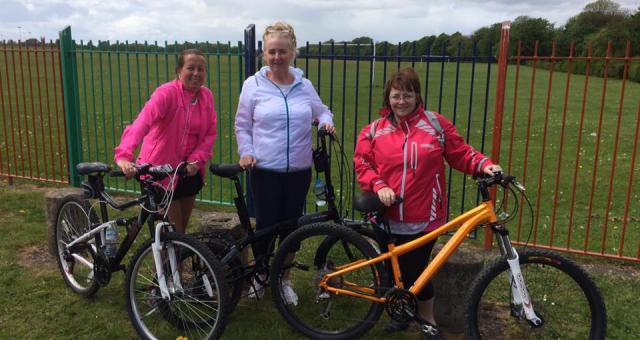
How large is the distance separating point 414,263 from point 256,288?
1.27m

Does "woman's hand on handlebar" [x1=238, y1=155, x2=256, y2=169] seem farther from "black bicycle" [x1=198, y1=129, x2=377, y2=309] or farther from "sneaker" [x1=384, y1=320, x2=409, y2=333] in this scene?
"sneaker" [x1=384, y1=320, x2=409, y2=333]

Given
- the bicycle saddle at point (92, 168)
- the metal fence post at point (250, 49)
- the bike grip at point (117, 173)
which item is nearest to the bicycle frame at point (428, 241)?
the bike grip at point (117, 173)

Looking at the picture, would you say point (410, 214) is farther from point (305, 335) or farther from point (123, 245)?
point (123, 245)

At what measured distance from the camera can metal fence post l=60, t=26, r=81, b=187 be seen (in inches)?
247

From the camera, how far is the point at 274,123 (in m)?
3.32

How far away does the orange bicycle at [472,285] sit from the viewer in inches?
114

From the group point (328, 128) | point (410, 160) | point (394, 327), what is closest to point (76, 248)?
point (328, 128)

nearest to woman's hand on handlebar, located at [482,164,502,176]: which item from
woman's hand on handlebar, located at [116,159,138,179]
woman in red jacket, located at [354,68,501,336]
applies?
woman in red jacket, located at [354,68,501,336]

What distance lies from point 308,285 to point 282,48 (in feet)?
6.57

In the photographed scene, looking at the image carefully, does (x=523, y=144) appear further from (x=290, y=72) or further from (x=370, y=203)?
(x=370, y=203)

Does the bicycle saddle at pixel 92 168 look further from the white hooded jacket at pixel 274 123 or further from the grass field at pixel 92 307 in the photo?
the grass field at pixel 92 307

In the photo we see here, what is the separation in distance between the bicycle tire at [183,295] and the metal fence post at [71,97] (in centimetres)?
386

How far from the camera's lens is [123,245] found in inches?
141

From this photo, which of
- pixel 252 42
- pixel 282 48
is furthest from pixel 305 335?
pixel 252 42
